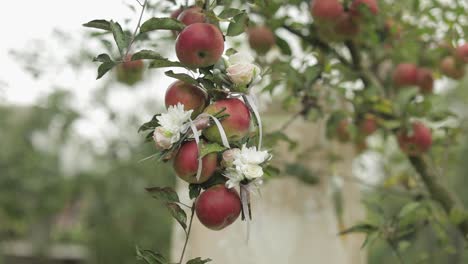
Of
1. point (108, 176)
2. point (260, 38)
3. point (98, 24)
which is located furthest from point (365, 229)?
point (108, 176)

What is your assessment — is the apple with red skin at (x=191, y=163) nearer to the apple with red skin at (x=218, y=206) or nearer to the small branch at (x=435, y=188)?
the apple with red skin at (x=218, y=206)

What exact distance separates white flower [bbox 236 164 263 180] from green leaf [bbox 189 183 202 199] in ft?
0.14

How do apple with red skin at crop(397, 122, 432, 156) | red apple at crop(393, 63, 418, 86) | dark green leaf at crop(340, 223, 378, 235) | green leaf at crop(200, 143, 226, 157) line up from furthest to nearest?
red apple at crop(393, 63, 418, 86), apple with red skin at crop(397, 122, 432, 156), dark green leaf at crop(340, 223, 378, 235), green leaf at crop(200, 143, 226, 157)

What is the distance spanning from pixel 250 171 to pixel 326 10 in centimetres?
34

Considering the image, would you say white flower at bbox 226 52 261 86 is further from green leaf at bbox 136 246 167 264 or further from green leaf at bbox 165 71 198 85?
green leaf at bbox 136 246 167 264

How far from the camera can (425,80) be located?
85 cm

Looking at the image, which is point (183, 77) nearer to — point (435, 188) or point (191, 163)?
point (191, 163)

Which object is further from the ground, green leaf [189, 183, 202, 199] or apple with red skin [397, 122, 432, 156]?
green leaf [189, 183, 202, 199]

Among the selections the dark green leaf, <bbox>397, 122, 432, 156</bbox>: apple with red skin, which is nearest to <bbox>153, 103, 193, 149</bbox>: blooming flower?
the dark green leaf

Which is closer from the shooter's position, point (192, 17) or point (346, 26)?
point (192, 17)

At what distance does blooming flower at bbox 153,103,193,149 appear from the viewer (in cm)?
35

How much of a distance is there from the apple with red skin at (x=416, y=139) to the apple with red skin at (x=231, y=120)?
40 centimetres

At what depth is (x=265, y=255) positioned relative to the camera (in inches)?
34.1

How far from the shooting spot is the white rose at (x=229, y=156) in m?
0.36
